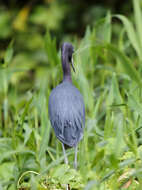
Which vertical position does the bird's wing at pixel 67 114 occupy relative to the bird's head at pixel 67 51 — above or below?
below

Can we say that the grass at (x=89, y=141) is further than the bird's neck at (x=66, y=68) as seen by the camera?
No

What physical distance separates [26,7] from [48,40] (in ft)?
5.89

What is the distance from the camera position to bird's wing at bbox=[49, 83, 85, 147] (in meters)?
0.81

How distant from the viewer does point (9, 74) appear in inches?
58.6

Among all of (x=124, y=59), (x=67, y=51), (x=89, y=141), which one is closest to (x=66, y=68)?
(x=67, y=51)

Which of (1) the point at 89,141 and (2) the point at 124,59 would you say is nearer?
(2) the point at 124,59

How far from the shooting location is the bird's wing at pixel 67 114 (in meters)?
0.81

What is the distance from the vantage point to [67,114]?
32.0 inches

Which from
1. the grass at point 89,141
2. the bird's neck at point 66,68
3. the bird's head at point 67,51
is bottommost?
the grass at point 89,141

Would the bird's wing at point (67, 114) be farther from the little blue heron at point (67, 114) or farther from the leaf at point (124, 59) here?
the leaf at point (124, 59)

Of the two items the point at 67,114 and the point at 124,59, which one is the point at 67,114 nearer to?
the point at 67,114

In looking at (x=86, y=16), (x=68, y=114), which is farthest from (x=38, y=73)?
(x=68, y=114)

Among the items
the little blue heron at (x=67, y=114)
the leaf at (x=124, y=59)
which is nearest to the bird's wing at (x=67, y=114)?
the little blue heron at (x=67, y=114)

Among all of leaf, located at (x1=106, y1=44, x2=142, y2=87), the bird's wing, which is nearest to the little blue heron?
the bird's wing
